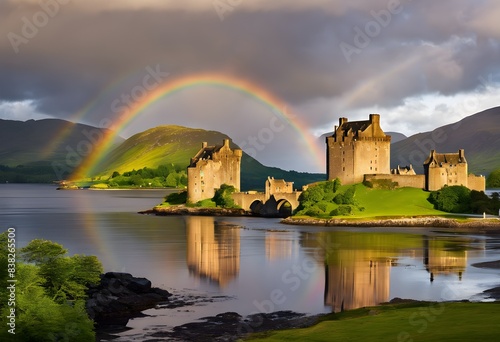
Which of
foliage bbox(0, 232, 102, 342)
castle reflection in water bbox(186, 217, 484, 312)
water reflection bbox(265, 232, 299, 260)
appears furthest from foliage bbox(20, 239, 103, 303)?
water reflection bbox(265, 232, 299, 260)

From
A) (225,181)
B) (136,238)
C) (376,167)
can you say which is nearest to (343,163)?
(376,167)

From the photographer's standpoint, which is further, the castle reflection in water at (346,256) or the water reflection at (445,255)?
the water reflection at (445,255)

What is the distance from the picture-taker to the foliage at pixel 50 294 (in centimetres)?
3262

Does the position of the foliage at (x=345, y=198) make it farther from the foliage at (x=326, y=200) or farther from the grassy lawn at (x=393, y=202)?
the grassy lawn at (x=393, y=202)

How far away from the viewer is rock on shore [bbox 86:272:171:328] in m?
43.7

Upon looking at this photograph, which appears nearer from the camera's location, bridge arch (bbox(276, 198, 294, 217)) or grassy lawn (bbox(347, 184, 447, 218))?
grassy lawn (bbox(347, 184, 447, 218))

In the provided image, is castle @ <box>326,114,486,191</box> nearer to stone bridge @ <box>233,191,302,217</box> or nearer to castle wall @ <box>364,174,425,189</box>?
castle wall @ <box>364,174,425,189</box>

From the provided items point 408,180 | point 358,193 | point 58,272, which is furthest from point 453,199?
point 58,272

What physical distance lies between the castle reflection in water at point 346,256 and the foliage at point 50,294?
1524 cm

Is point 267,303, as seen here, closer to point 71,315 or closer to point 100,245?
point 71,315

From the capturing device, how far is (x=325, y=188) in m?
130

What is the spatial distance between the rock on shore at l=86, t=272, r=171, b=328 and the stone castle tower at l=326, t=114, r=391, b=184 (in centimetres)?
9210

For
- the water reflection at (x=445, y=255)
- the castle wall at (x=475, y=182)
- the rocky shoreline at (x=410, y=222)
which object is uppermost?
the castle wall at (x=475, y=182)

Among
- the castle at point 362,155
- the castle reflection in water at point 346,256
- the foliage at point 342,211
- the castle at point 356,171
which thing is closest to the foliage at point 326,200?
the foliage at point 342,211
